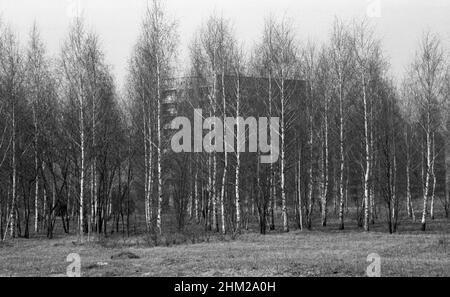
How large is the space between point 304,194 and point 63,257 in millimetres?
15783

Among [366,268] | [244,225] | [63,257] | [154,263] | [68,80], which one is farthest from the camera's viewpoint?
[244,225]

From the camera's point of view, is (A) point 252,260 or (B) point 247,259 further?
(B) point 247,259

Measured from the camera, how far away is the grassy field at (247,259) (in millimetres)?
11016

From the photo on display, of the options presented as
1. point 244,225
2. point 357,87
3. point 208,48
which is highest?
point 208,48

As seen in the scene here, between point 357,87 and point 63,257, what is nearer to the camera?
point 63,257

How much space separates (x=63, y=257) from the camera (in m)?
15.4

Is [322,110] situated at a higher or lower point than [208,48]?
lower

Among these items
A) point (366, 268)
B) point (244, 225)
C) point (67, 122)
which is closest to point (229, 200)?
→ point (244, 225)

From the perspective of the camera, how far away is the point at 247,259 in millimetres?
13141

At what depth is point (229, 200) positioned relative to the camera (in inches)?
1068

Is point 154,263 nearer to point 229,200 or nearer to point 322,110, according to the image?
point 229,200

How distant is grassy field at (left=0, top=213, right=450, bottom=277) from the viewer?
11.0m
